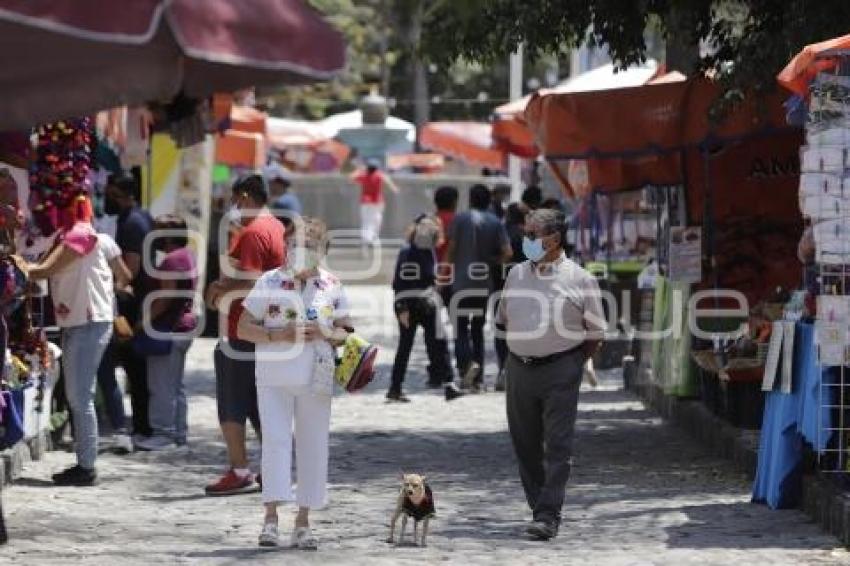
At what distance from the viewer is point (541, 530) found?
450 inches

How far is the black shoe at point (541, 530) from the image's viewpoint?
11.4 m

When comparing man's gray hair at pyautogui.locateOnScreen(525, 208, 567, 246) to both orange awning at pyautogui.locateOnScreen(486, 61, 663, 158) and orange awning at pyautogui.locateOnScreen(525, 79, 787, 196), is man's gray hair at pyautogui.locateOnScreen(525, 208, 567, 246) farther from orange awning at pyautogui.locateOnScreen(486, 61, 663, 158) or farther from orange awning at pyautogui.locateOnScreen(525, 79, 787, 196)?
orange awning at pyautogui.locateOnScreen(486, 61, 663, 158)

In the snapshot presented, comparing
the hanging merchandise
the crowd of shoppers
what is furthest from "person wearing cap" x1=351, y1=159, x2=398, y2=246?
the hanging merchandise

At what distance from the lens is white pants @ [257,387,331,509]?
435 inches

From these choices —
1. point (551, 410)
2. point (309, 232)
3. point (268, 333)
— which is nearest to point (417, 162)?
point (551, 410)

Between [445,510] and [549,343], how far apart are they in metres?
1.71

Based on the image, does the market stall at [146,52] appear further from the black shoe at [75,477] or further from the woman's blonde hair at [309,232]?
the black shoe at [75,477]

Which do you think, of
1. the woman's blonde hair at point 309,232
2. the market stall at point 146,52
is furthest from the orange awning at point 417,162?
the market stall at point 146,52

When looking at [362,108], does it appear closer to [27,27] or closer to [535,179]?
[535,179]

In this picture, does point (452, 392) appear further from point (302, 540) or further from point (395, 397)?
point (302, 540)

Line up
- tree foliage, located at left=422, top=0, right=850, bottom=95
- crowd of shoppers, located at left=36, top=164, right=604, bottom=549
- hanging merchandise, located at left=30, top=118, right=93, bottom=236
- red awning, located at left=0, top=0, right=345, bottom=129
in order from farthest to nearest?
hanging merchandise, located at left=30, top=118, right=93, bottom=236 → tree foliage, located at left=422, top=0, right=850, bottom=95 → crowd of shoppers, located at left=36, top=164, right=604, bottom=549 → red awning, located at left=0, top=0, right=345, bottom=129

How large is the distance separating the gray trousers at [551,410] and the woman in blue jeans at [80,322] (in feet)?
10.6

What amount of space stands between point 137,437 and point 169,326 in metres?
0.92

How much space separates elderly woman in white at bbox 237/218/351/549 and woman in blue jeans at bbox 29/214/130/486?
280cm
